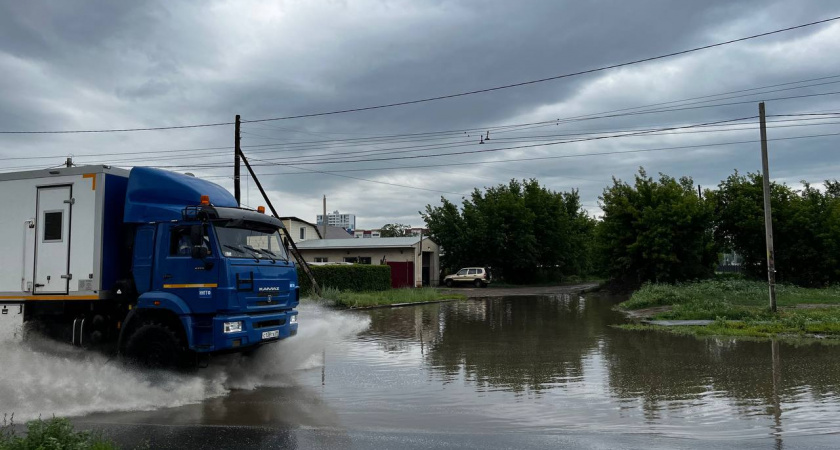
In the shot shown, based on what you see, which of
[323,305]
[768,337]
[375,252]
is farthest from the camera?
[375,252]

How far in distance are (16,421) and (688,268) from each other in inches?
1478

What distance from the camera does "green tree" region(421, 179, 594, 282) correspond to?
170 feet

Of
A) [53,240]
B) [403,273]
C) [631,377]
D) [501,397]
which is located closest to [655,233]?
[403,273]

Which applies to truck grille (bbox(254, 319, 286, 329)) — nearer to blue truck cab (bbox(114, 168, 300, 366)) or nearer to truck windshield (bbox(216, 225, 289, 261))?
blue truck cab (bbox(114, 168, 300, 366))

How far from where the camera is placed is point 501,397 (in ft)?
28.7

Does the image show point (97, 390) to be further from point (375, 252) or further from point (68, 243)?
point (375, 252)

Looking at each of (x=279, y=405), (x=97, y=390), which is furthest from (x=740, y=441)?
(x=97, y=390)

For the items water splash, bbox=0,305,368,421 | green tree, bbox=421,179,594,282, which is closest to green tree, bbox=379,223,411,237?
green tree, bbox=421,179,594,282

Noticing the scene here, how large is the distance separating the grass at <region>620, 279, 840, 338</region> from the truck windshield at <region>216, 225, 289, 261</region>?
10861mm

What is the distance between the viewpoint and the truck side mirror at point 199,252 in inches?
364

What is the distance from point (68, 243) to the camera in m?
10.0

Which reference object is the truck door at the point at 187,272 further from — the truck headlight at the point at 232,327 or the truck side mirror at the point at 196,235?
the truck headlight at the point at 232,327

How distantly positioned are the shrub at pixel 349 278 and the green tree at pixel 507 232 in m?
15.4

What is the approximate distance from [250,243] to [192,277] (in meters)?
1.17
